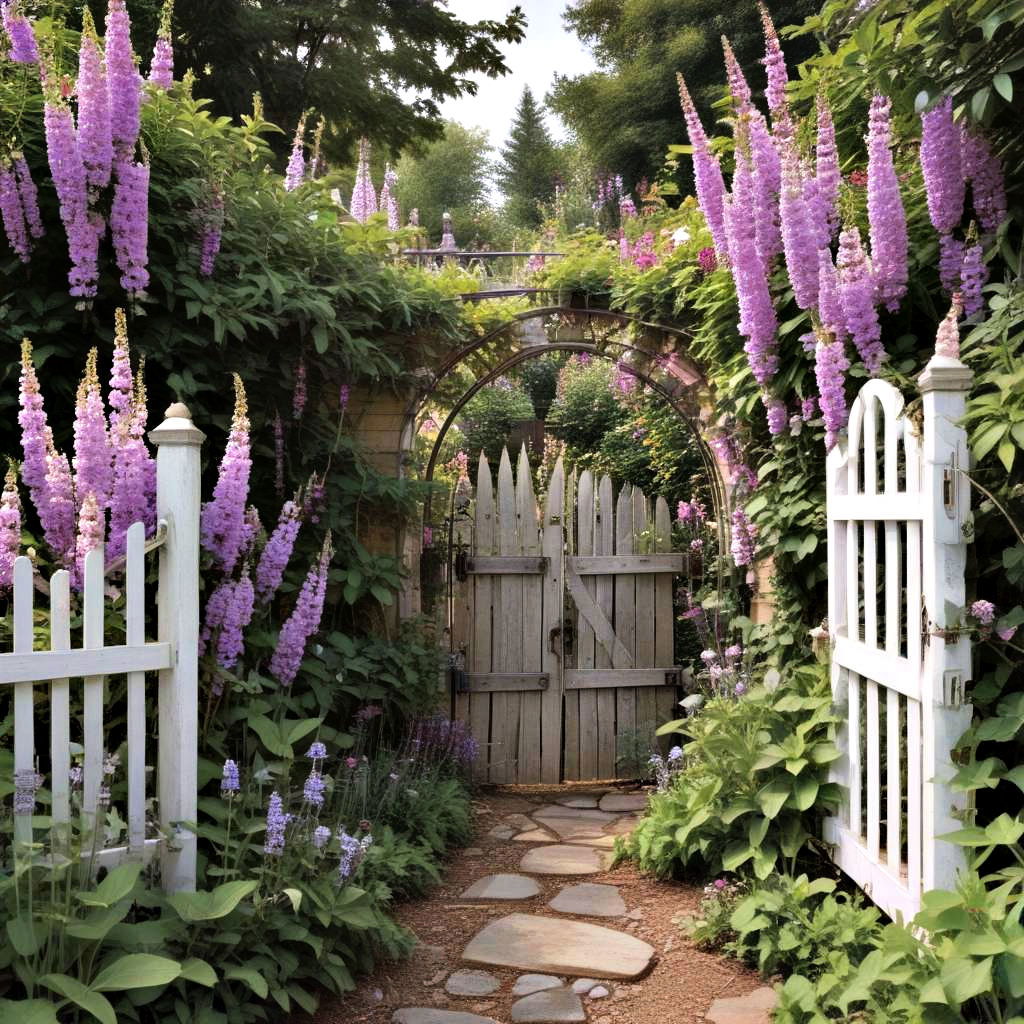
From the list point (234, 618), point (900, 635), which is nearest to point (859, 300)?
point (900, 635)

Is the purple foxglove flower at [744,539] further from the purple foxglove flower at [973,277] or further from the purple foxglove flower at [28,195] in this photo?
the purple foxglove flower at [28,195]

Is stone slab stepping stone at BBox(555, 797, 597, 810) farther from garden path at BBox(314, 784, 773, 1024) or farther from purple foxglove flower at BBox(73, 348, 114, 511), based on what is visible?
purple foxglove flower at BBox(73, 348, 114, 511)

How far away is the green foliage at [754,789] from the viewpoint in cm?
303

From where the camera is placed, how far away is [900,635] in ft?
8.47

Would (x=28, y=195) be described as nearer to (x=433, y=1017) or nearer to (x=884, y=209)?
(x=884, y=209)

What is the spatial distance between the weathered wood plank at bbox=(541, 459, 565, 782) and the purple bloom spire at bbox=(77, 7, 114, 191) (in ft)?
9.46

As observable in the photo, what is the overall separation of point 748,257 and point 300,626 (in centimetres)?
199

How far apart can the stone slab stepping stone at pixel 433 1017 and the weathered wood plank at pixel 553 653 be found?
278 cm

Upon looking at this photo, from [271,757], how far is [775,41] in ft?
9.78

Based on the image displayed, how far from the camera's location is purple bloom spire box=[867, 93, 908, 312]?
2828mm

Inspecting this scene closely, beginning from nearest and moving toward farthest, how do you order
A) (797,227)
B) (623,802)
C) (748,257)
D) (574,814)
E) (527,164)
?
1. (797,227)
2. (748,257)
3. (574,814)
4. (623,802)
5. (527,164)

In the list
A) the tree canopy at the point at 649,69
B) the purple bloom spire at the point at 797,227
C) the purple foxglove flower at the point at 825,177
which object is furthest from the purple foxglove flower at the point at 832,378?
the tree canopy at the point at 649,69

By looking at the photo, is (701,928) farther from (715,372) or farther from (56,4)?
(56,4)

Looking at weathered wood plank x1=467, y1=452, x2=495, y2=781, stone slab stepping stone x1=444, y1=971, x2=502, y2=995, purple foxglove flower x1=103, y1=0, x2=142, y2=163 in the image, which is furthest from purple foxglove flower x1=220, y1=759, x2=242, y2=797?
weathered wood plank x1=467, y1=452, x2=495, y2=781
